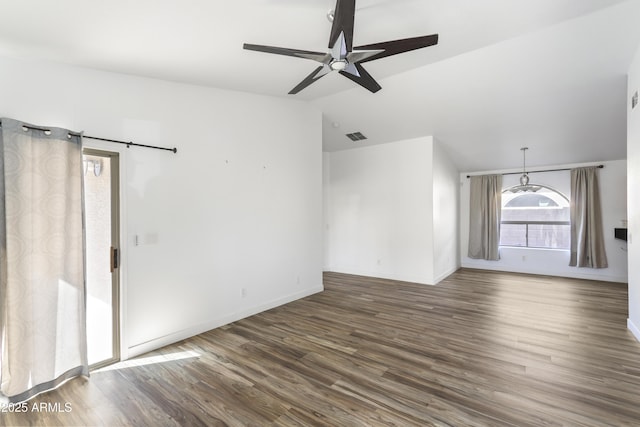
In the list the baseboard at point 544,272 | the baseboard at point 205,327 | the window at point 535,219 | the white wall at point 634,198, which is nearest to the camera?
the baseboard at point 205,327

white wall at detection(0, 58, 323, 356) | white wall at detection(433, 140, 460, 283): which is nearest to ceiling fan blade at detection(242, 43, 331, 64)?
white wall at detection(0, 58, 323, 356)

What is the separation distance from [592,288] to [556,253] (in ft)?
4.36

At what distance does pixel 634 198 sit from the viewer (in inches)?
135

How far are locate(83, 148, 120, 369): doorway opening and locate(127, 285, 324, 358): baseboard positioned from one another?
0.22m

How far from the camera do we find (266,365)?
2852 mm

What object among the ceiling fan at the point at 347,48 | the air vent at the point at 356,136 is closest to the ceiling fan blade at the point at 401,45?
the ceiling fan at the point at 347,48

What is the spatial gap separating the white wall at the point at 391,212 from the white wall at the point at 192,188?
7.07 ft

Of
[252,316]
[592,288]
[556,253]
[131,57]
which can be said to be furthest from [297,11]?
[556,253]

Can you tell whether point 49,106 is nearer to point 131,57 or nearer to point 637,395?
point 131,57

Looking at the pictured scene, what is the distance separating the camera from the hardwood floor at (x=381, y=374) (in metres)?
2.14

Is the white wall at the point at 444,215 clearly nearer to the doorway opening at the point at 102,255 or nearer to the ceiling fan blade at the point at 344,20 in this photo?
the ceiling fan blade at the point at 344,20

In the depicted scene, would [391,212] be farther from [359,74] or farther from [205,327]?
[205,327]

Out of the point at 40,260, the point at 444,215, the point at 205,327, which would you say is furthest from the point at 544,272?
the point at 40,260

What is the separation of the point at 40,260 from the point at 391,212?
5.65m
